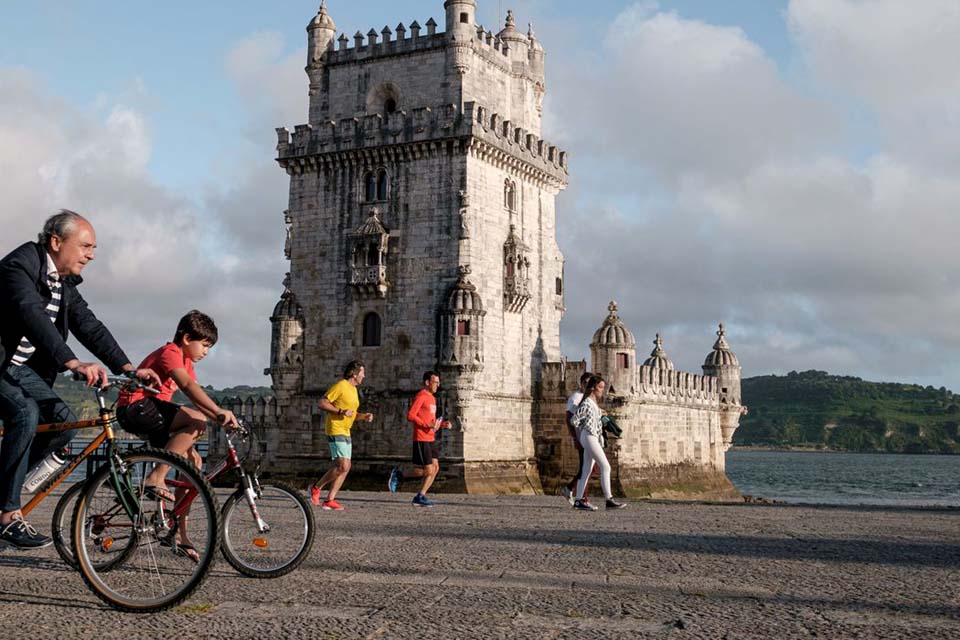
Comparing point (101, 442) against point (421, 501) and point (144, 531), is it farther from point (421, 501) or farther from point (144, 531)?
point (421, 501)

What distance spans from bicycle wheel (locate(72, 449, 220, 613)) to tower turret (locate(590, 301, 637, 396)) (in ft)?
92.0

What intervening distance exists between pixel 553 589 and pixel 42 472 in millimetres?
3654

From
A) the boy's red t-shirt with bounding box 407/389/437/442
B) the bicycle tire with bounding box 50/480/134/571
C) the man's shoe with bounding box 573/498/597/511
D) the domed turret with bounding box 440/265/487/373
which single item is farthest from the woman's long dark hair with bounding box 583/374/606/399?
the domed turret with bounding box 440/265/487/373

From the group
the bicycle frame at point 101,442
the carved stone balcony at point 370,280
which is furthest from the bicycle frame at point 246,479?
the carved stone balcony at point 370,280

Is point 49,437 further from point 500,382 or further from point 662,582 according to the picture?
point 500,382

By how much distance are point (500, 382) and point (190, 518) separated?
86.6 feet

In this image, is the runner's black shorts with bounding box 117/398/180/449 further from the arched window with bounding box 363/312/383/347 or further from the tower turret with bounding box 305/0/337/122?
the tower turret with bounding box 305/0/337/122

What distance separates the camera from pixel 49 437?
24.4ft

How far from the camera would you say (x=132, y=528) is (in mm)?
7066

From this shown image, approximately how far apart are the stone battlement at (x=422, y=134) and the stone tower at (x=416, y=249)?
0.19 ft

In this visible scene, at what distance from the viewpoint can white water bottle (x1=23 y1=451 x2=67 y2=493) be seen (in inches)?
291

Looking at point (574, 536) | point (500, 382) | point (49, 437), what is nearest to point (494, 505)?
point (574, 536)

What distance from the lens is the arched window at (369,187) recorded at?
33812 mm

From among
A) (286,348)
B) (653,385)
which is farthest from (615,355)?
(286,348)
